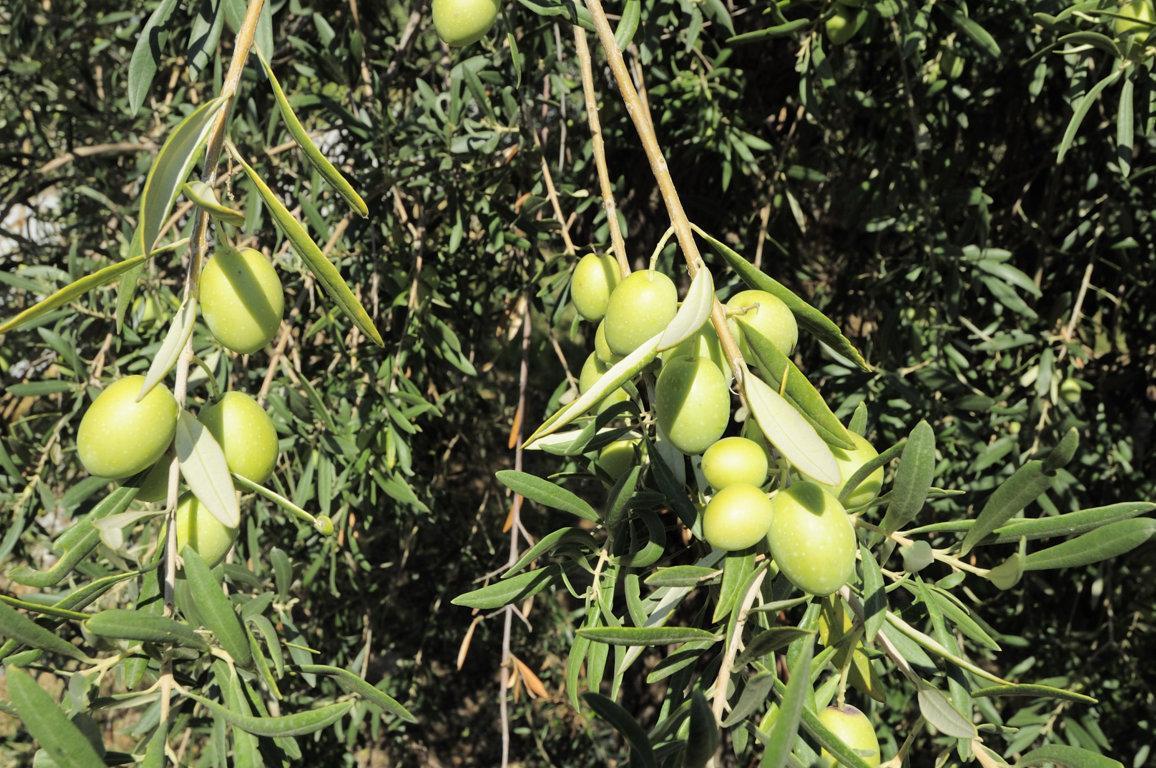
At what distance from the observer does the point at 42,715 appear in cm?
49

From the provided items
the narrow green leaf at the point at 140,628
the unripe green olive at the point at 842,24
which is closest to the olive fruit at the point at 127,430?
the narrow green leaf at the point at 140,628

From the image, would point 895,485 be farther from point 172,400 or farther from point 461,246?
point 461,246

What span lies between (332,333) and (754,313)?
3.68 feet

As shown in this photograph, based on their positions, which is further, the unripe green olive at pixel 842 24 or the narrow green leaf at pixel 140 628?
the unripe green olive at pixel 842 24

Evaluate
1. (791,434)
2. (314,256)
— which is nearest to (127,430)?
(314,256)

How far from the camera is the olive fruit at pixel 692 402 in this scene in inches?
24.5

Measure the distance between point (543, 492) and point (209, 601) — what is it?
0.30 meters

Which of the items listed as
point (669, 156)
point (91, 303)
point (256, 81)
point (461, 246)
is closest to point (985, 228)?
point (669, 156)

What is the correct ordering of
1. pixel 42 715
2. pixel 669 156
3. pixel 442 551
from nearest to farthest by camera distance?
1. pixel 42 715
2. pixel 669 156
3. pixel 442 551

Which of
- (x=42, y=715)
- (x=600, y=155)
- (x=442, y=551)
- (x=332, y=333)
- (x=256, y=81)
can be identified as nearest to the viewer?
(x=42, y=715)

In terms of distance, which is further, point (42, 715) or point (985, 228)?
point (985, 228)

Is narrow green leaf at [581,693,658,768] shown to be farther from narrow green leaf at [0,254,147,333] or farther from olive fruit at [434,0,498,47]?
olive fruit at [434,0,498,47]

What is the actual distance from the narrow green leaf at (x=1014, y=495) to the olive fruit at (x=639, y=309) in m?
0.28

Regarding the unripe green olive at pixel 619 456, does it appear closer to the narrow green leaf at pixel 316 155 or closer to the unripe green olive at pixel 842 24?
the narrow green leaf at pixel 316 155
